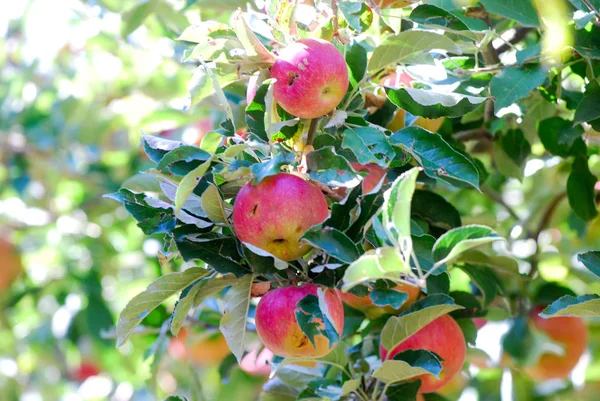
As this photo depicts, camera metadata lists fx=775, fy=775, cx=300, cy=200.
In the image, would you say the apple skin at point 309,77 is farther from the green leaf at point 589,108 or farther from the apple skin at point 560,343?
the apple skin at point 560,343

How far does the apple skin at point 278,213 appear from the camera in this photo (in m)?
0.95

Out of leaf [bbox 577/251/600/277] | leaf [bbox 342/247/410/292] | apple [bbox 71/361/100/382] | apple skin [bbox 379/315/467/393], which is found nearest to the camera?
leaf [bbox 342/247/410/292]

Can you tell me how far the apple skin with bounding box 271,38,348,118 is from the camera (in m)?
0.98

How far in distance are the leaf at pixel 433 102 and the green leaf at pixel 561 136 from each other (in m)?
0.40

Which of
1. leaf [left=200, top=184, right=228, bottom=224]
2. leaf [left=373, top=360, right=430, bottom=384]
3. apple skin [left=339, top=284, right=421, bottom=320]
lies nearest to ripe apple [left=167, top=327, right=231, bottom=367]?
apple skin [left=339, top=284, right=421, bottom=320]

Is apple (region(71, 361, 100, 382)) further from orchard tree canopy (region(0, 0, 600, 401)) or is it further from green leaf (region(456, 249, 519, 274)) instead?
green leaf (region(456, 249, 519, 274))

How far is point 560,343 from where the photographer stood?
6.18 ft

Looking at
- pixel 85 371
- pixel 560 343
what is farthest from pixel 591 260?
pixel 85 371

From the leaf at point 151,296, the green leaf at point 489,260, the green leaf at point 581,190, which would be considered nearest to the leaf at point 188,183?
the leaf at point 151,296

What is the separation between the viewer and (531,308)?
1.77 meters

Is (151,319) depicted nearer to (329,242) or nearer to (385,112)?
(385,112)

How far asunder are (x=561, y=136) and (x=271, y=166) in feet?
2.32

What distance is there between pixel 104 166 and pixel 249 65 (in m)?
1.76

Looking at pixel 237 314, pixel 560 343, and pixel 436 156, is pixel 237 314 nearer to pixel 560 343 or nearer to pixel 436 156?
pixel 436 156
